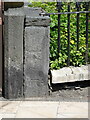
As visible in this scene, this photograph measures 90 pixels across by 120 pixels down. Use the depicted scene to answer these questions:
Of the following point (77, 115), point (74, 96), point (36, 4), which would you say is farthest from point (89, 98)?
point (36, 4)

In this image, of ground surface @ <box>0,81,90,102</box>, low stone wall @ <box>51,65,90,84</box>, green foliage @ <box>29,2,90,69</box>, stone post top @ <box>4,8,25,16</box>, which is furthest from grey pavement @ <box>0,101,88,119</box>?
stone post top @ <box>4,8,25,16</box>

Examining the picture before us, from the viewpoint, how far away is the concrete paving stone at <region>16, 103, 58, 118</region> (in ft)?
15.5

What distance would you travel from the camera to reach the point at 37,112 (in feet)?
15.8

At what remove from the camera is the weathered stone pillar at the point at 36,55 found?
5074 mm

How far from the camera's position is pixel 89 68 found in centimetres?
557

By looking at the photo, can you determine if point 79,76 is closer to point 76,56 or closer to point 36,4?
point 76,56

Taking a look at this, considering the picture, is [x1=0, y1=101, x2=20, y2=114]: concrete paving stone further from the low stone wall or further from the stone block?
the low stone wall

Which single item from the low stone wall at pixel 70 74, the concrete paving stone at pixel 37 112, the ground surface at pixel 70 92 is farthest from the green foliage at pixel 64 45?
the concrete paving stone at pixel 37 112

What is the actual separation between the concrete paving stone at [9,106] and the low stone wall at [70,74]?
24.7 inches

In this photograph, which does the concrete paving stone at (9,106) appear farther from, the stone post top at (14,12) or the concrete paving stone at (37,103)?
the stone post top at (14,12)

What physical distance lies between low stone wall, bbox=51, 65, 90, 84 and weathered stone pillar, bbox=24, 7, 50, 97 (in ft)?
0.67

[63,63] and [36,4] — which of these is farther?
[36,4]

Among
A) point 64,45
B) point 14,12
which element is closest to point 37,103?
point 64,45

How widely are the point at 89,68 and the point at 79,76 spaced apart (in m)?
0.21
